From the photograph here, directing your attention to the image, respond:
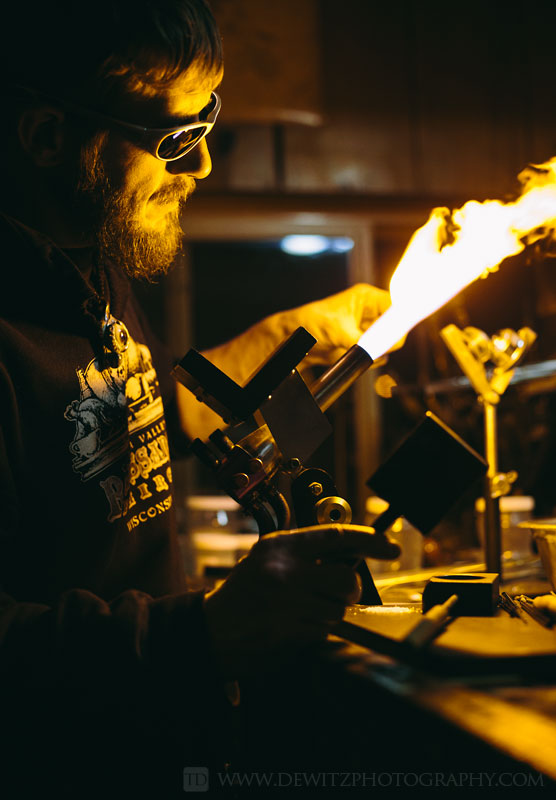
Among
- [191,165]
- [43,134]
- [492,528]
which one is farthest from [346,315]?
[43,134]

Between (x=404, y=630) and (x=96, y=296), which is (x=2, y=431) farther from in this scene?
(x=404, y=630)

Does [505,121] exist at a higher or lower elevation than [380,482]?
higher

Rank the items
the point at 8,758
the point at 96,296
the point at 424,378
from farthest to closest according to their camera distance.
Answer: the point at 424,378, the point at 96,296, the point at 8,758

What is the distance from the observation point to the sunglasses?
1123mm

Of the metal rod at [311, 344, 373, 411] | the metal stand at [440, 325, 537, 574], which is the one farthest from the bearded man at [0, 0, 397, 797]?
the metal stand at [440, 325, 537, 574]

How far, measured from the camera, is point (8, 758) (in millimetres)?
865

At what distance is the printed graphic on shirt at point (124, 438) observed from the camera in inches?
43.7

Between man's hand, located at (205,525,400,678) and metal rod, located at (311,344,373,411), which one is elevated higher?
metal rod, located at (311,344,373,411)

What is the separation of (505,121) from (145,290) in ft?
6.72

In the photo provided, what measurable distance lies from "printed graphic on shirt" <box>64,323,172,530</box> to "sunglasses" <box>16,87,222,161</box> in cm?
31

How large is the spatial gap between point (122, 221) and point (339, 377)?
1.52ft

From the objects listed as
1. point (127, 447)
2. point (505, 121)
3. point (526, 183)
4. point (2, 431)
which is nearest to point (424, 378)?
point (505, 121)

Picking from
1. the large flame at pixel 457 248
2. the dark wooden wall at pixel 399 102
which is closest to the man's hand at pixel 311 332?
the large flame at pixel 457 248

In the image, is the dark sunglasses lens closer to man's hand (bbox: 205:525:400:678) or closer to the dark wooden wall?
man's hand (bbox: 205:525:400:678)
